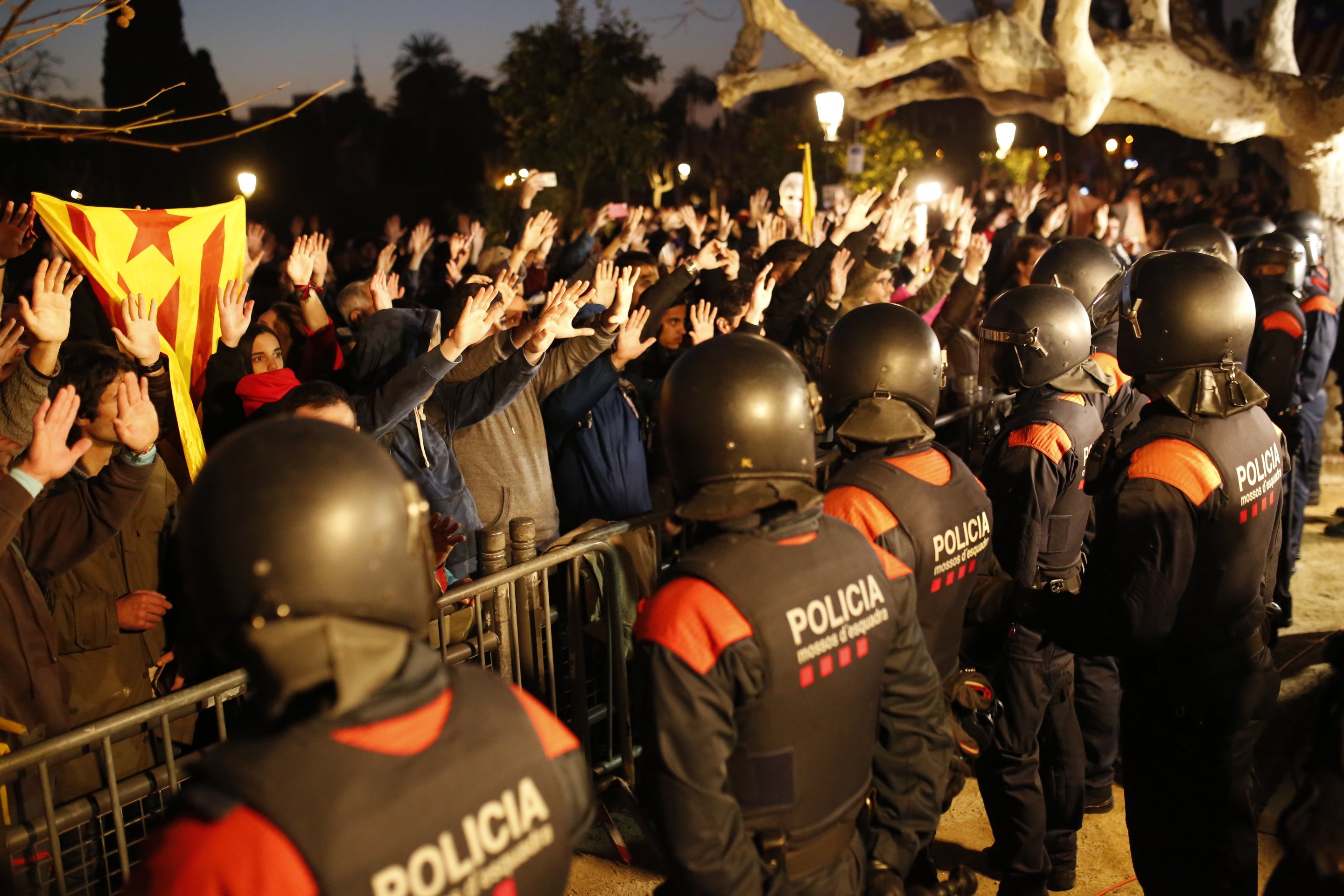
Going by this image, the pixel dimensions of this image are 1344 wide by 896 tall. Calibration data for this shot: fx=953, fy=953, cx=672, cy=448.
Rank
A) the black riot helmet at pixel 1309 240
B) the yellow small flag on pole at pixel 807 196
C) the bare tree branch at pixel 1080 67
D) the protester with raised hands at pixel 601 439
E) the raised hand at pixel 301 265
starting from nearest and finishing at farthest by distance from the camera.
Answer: the protester with raised hands at pixel 601 439
the raised hand at pixel 301 265
the black riot helmet at pixel 1309 240
the bare tree branch at pixel 1080 67
the yellow small flag on pole at pixel 807 196

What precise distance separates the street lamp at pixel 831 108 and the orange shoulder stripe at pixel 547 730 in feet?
30.6

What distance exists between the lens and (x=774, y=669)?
2.31m

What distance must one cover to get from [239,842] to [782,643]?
125 centimetres

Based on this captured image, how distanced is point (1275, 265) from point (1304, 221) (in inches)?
87.5

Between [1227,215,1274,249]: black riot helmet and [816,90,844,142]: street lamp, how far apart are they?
410 centimetres

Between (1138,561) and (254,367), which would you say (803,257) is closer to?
(254,367)

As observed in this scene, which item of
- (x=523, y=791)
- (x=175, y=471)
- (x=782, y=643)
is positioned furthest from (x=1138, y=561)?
(x=175, y=471)

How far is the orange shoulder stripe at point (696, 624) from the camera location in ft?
7.36

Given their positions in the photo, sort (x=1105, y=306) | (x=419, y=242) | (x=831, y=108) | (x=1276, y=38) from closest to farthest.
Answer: (x=1105, y=306)
(x=1276, y=38)
(x=419, y=242)
(x=831, y=108)

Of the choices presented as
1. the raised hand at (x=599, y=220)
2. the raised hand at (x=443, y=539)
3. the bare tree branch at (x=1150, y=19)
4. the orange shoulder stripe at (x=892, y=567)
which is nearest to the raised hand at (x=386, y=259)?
the raised hand at (x=443, y=539)

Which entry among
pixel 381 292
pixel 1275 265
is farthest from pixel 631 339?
pixel 1275 265

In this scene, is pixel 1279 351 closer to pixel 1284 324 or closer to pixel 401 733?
pixel 1284 324

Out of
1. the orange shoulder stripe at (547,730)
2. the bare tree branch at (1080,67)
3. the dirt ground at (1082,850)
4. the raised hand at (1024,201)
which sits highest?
the bare tree branch at (1080,67)

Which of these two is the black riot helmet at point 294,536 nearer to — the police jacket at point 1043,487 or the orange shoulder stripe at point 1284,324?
the police jacket at point 1043,487
